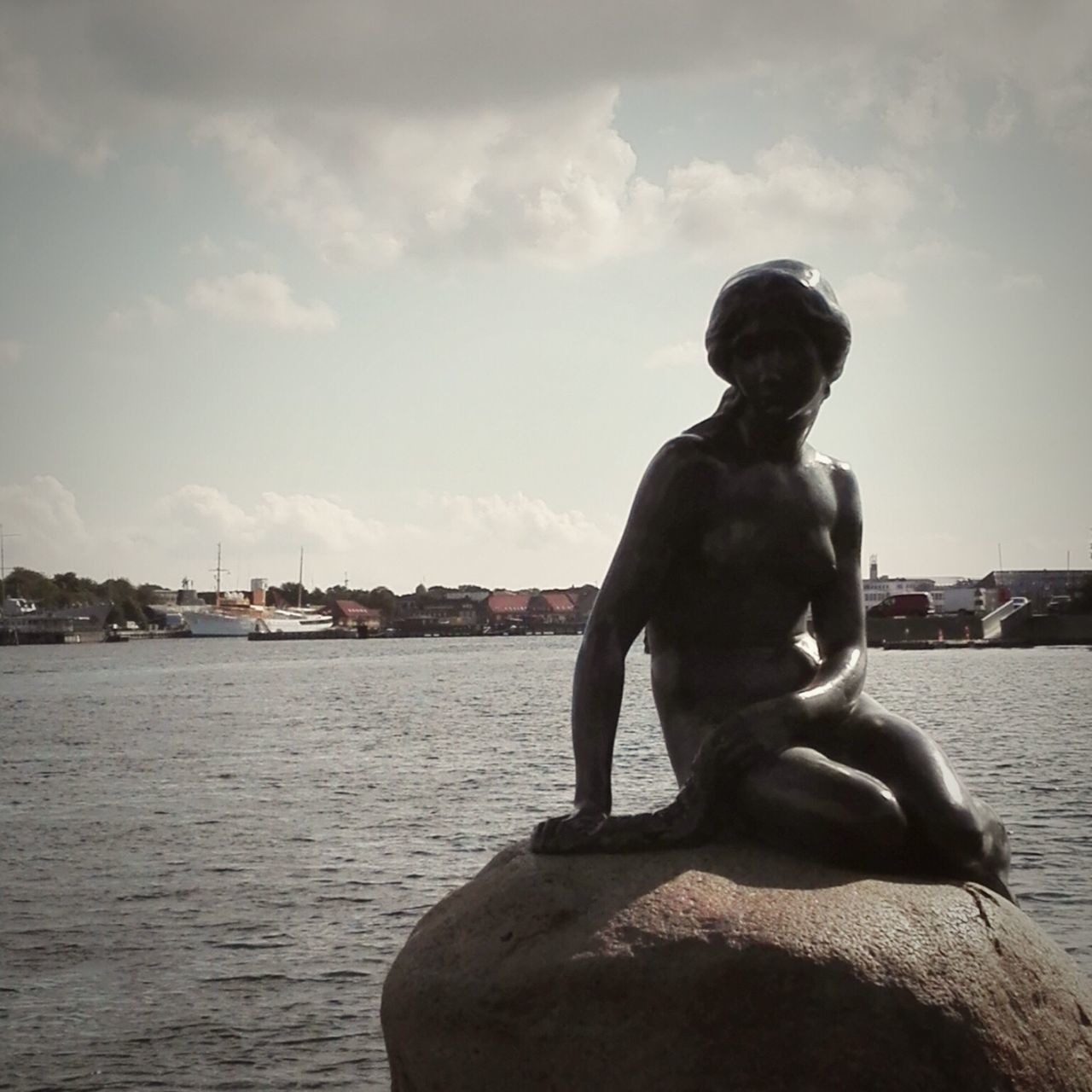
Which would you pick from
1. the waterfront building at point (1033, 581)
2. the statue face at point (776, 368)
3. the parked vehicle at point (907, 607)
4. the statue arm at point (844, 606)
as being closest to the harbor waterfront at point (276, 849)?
the statue arm at point (844, 606)

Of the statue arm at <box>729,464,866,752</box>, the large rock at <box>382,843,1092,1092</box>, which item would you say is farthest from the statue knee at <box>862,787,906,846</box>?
the statue arm at <box>729,464,866,752</box>

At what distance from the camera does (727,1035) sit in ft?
13.1

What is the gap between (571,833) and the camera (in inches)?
181

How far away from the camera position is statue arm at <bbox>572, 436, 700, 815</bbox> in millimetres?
4746

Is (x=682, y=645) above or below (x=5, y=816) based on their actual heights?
above

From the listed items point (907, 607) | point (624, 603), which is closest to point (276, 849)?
point (624, 603)

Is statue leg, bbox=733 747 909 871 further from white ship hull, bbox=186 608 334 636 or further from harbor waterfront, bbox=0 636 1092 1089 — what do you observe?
white ship hull, bbox=186 608 334 636

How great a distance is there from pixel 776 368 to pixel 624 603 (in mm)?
874

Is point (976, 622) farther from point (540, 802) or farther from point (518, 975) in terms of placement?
point (518, 975)

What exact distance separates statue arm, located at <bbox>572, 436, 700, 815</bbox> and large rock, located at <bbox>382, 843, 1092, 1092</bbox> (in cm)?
45

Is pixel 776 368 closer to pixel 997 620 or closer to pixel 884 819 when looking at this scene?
pixel 884 819

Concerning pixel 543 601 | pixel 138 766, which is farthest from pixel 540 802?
pixel 543 601

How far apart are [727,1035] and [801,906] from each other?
1.33ft

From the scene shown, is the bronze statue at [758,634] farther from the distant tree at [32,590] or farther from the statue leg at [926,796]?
the distant tree at [32,590]
